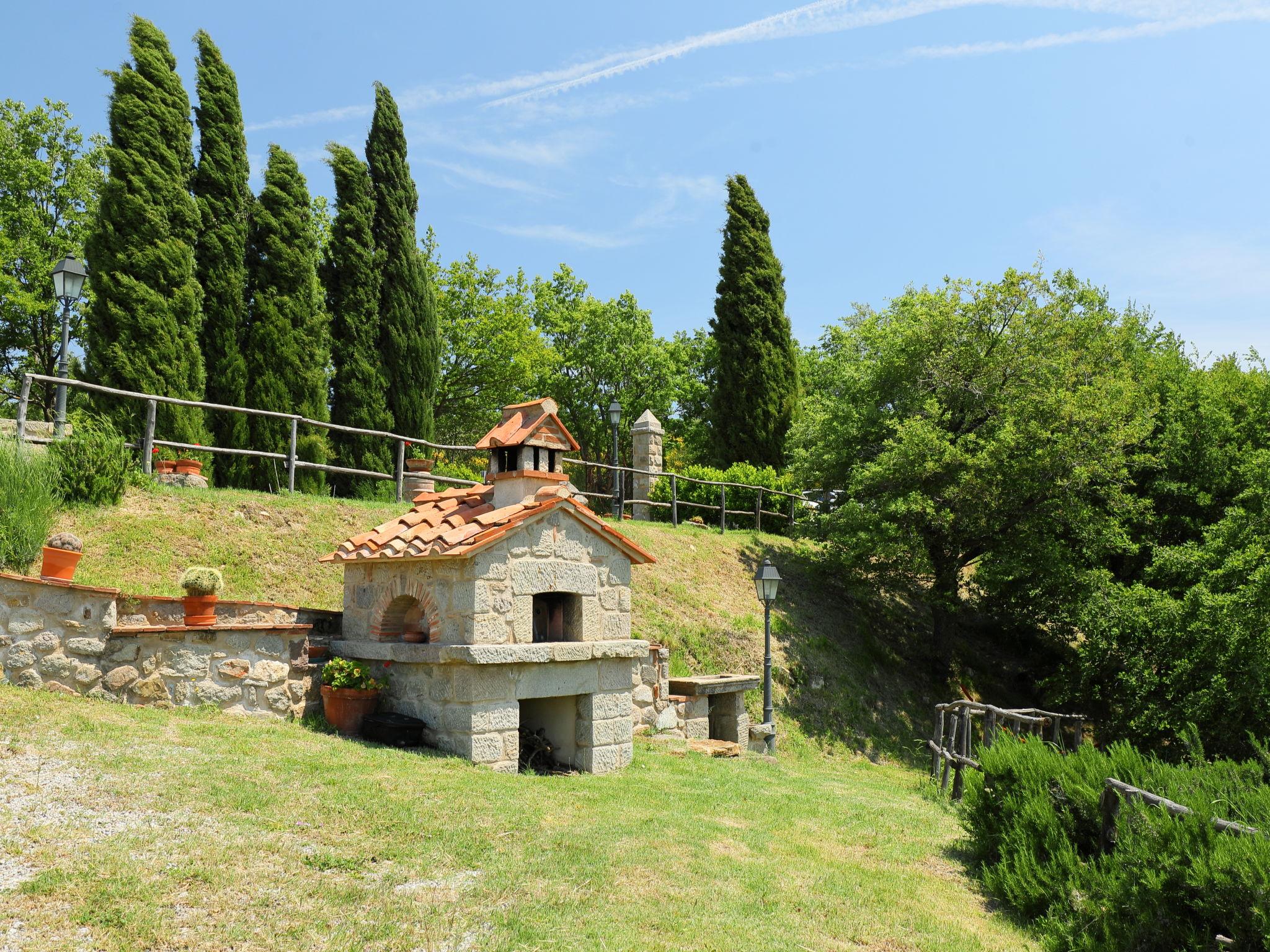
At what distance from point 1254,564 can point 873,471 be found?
237 inches

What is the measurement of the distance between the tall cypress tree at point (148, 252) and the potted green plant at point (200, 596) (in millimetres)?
8054

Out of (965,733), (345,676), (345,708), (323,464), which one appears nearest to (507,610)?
(345,676)

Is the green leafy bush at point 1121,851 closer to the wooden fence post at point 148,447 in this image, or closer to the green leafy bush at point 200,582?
the green leafy bush at point 200,582

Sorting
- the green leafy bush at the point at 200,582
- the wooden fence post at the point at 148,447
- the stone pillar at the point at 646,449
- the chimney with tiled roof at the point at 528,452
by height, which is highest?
the stone pillar at the point at 646,449

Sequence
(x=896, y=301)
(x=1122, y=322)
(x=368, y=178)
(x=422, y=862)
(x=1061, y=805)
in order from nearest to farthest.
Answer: (x=422, y=862) < (x=1061, y=805) < (x=368, y=178) < (x=1122, y=322) < (x=896, y=301)

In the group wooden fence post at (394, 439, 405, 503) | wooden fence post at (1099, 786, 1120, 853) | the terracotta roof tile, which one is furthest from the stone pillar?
wooden fence post at (1099, 786, 1120, 853)

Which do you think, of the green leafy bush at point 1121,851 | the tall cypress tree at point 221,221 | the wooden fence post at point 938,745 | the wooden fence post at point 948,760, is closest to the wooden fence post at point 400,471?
the tall cypress tree at point 221,221

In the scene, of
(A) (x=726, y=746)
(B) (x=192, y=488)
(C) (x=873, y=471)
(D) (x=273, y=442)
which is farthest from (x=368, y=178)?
(A) (x=726, y=746)

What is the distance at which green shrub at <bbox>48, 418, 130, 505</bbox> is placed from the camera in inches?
417

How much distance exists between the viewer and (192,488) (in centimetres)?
1209

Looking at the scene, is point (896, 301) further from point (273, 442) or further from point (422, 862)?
point (422, 862)

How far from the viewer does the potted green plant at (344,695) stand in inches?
327

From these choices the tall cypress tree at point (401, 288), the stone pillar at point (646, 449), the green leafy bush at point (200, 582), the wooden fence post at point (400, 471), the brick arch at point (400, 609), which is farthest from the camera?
the stone pillar at point (646, 449)

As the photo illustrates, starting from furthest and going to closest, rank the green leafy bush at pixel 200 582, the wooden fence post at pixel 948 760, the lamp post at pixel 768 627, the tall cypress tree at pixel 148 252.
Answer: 1. the tall cypress tree at pixel 148 252
2. the lamp post at pixel 768 627
3. the wooden fence post at pixel 948 760
4. the green leafy bush at pixel 200 582
